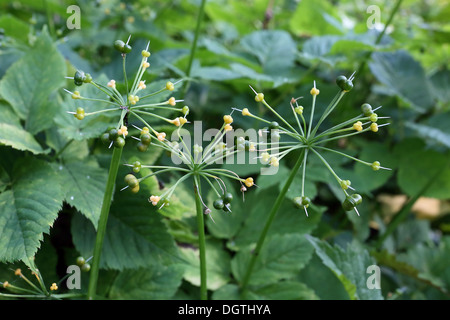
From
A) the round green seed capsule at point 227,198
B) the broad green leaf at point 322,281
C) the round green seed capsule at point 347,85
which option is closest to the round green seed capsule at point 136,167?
the round green seed capsule at point 227,198

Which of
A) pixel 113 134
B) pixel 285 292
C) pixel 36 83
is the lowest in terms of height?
pixel 285 292

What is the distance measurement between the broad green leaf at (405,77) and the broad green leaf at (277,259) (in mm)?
774

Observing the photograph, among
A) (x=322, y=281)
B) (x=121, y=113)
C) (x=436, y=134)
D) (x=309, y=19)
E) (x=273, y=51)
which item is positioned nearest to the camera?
(x=121, y=113)

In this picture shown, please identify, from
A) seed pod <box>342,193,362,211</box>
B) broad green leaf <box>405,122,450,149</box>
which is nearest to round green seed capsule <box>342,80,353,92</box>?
seed pod <box>342,193,362,211</box>

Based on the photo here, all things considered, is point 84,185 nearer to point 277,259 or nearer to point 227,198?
point 227,198

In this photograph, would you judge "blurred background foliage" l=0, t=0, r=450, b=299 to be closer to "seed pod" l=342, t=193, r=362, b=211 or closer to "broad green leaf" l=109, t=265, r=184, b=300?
"broad green leaf" l=109, t=265, r=184, b=300

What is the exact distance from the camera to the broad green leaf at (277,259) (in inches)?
40.6

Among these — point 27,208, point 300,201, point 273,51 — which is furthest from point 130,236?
point 273,51

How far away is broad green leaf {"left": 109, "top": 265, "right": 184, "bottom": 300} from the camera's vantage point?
0.96m

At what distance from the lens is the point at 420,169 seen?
4.72 feet

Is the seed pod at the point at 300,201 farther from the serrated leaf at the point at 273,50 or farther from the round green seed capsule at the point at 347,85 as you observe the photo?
the serrated leaf at the point at 273,50

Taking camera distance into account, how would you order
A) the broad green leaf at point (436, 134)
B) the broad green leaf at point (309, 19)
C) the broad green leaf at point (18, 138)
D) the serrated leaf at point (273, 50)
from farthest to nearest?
→ the broad green leaf at point (309, 19), the serrated leaf at point (273, 50), the broad green leaf at point (436, 134), the broad green leaf at point (18, 138)

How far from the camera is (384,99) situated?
1748mm

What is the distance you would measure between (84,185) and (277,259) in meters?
0.51
